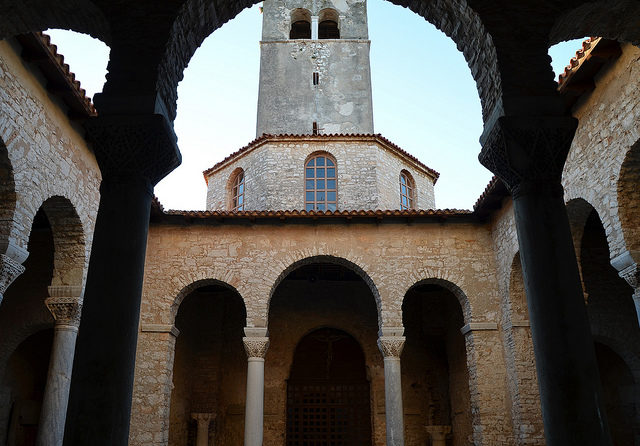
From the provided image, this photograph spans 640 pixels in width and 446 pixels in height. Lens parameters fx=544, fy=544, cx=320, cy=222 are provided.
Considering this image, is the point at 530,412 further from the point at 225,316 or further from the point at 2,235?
the point at 2,235

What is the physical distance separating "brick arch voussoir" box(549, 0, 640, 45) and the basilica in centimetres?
3

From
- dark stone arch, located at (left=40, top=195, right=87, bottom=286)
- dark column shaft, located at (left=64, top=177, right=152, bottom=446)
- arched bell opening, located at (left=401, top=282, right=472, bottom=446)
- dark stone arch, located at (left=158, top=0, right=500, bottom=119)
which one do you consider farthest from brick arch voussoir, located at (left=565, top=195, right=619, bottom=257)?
dark stone arch, located at (left=40, top=195, right=87, bottom=286)

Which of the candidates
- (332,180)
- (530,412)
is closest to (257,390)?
(530,412)

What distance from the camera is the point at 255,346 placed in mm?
11586

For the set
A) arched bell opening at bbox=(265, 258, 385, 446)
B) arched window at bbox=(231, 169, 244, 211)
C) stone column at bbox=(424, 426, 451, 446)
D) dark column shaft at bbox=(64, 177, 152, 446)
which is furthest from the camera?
arched window at bbox=(231, 169, 244, 211)

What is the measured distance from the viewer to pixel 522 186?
14.9 ft

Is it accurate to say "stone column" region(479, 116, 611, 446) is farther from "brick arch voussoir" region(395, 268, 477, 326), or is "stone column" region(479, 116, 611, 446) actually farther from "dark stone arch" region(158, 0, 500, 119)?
"brick arch voussoir" region(395, 268, 477, 326)

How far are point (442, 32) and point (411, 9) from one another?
1.53ft

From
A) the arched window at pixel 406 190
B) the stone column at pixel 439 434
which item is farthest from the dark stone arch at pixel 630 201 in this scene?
the arched window at pixel 406 190

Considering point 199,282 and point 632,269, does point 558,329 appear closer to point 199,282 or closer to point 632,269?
point 632,269

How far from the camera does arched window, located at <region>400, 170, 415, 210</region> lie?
18.0m

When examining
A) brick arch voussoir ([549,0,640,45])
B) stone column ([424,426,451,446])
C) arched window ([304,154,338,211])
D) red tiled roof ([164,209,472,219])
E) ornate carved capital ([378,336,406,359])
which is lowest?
stone column ([424,426,451,446])

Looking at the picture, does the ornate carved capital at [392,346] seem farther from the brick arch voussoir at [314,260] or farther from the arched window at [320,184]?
the arched window at [320,184]

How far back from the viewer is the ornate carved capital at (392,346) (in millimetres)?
11547
